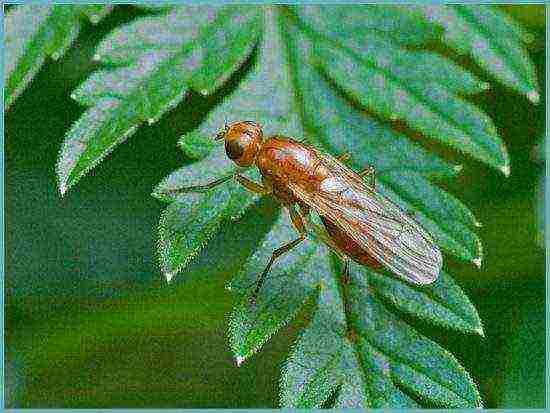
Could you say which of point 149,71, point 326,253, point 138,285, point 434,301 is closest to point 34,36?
point 149,71

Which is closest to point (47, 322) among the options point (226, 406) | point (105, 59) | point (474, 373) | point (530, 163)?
point (226, 406)

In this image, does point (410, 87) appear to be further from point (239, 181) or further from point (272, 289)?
point (272, 289)

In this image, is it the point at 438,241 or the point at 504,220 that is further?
the point at 504,220

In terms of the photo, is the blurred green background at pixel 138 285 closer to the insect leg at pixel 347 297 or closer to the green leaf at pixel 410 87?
the green leaf at pixel 410 87

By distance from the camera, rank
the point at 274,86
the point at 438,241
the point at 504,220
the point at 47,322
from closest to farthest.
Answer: the point at 438,241 < the point at 274,86 < the point at 47,322 < the point at 504,220

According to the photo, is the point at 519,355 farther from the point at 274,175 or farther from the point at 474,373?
the point at 274,175

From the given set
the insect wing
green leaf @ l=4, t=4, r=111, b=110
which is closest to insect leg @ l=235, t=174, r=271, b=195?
the insect wing
